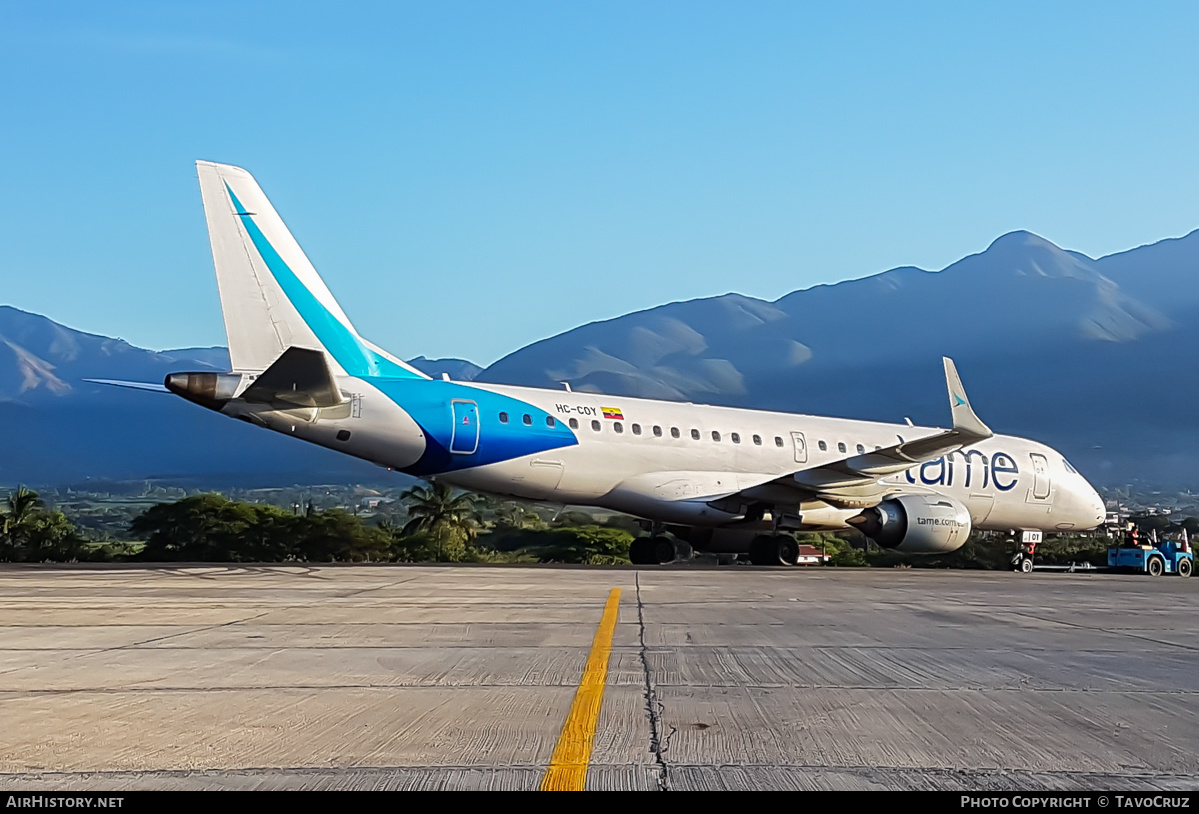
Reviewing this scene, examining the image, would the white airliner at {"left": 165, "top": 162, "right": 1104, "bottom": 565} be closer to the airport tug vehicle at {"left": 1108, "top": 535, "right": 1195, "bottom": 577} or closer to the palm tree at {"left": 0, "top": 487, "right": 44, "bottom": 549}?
the airport tug vehicle at {"left": 1108, "top": 535, "right": 1195, "bottom": 577}

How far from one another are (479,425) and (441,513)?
592 inches

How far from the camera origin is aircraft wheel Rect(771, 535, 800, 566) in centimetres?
2781

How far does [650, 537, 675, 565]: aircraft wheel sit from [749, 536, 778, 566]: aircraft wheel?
83.4 inches

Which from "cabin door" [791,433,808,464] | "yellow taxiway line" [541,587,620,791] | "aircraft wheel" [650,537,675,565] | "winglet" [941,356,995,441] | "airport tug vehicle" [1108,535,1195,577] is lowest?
"yellow taxiway line" [541,587,620,791]

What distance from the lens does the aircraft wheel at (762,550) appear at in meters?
27.9

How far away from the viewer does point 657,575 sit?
21219mm

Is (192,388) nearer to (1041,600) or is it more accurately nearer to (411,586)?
(411,586)

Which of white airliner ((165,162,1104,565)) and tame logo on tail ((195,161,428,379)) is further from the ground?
tame logo on tail ((195,161,428,379))

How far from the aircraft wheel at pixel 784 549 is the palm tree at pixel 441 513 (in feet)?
38.7

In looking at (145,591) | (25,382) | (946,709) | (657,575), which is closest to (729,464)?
(657,575)

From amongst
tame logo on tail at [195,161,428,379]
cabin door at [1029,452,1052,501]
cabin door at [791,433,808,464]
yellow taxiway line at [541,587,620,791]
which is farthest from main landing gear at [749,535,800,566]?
yellow taxiway line at [541,587,620,791]

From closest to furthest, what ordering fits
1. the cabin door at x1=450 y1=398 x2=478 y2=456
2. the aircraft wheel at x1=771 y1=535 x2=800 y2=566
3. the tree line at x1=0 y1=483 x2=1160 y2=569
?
the cabin door at x1=450 y1=398 x2=478 y2=456 < the aircraft wheel at x1=771 y1=535 x2=800 y2=566 < the tree line at x1=0 y1=483 x2=1160 y2=569

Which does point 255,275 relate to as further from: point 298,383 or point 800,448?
point 800,448

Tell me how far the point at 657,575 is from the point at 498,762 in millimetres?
16104
